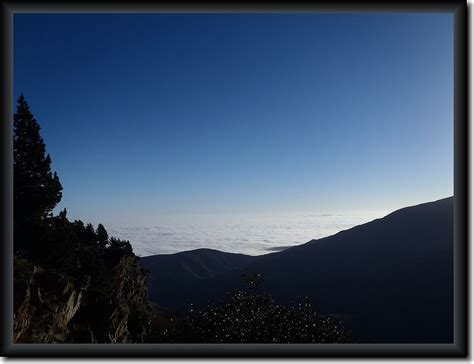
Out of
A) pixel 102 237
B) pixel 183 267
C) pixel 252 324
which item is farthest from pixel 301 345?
pixel 183 267

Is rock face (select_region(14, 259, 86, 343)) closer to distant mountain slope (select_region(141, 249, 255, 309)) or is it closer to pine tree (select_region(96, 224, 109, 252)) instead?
pine tree (select_region(96, 224, 109, 252))

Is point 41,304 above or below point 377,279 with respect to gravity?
above

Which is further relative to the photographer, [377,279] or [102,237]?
[377,279]

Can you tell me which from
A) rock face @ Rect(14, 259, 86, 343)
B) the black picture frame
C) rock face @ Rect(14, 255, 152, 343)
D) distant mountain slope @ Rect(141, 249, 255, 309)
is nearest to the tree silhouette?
rock face @ Rect(14, 255, 152, 343)

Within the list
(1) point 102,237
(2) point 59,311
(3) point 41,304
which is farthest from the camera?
(1) point 102,237

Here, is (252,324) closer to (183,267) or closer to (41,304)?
(41,304)

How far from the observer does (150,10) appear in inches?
333

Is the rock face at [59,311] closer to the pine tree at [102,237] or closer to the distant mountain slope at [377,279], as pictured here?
the pine tree at [102,237]

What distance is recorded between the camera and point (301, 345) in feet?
26.7

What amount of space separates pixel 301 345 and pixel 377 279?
12408 centimetres

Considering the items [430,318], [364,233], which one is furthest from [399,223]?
[430,318]

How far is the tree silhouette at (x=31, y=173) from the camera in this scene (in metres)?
27.1

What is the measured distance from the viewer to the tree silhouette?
2711cm

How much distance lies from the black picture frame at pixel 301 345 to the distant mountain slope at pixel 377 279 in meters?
71.3
